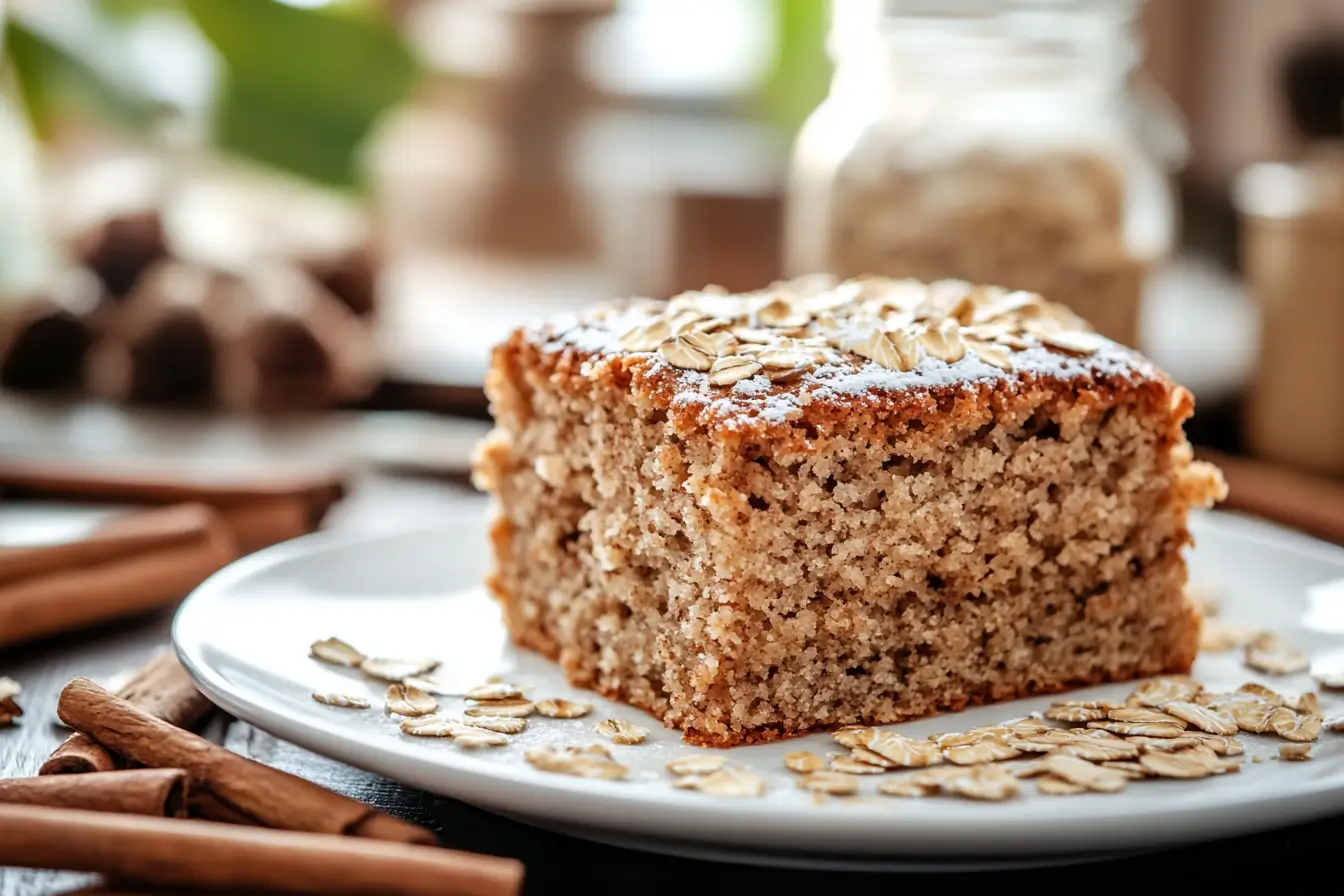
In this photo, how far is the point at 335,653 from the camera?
1512 millimetres

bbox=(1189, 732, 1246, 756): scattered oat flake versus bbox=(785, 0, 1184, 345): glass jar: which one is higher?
bbox=(785, 0, 1184, 345): glass jar

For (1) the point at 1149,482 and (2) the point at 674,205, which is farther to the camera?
(2) the point at 674,205

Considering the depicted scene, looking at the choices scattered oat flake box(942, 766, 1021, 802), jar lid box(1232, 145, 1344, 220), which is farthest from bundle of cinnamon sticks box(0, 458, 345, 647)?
jar lid box(1232, 145, 1344, 220)

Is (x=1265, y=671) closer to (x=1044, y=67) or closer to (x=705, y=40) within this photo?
(x=1044, y=67)

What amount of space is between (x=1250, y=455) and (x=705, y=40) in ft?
8.32

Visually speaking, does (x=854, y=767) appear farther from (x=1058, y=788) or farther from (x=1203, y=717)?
(x=1203, y=717)

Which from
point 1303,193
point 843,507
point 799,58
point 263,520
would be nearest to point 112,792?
point 843,507

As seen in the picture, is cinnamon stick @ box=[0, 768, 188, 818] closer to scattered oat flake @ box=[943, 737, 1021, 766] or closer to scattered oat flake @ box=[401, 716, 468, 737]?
scattered oat flake @ box=[401, 716, 468, 737]

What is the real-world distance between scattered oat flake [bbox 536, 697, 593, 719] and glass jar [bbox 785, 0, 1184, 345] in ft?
3.57

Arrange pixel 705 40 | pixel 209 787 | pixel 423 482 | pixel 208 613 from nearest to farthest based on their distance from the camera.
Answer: pixel 209 787, pixel 208 613, pixel 423 482, pixel 705 40

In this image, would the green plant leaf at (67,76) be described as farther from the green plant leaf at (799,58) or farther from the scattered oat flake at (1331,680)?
the scattered oat flake at (1331,680)

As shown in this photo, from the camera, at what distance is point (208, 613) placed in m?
1.55

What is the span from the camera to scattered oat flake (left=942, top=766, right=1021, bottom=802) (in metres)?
1.16

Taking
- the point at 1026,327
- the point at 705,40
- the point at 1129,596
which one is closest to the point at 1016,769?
the point at 1129,596
